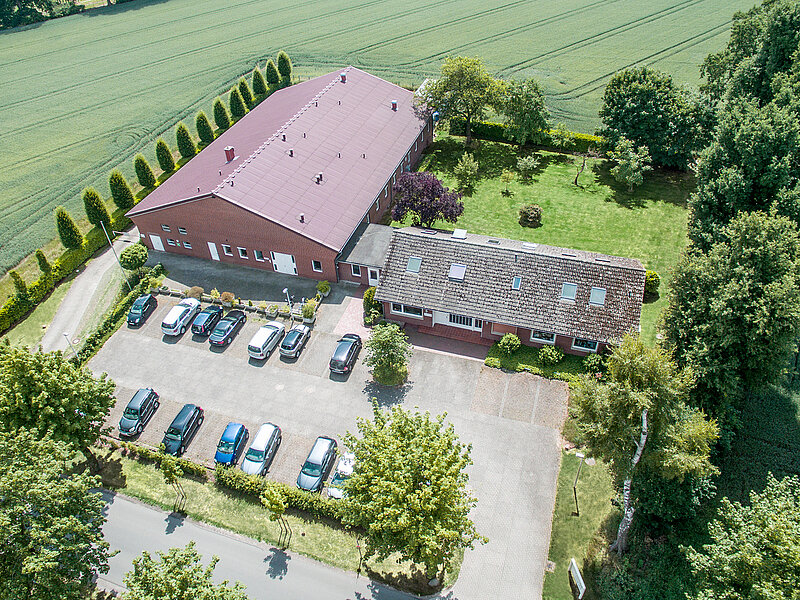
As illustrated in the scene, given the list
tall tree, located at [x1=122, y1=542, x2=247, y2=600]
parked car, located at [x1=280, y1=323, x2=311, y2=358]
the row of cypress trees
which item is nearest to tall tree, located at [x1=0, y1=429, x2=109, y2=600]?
tall tree, located at [x1=122, y1=542, x2=247, y2=600]

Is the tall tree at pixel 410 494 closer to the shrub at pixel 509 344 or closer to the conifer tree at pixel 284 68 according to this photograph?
the shrub at pixel 509 344

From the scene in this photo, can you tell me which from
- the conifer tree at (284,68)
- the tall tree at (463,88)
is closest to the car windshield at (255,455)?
the tall tree at (463,88)

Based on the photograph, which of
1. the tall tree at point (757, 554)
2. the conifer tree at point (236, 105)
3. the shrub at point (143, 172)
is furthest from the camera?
the conifer tree at point (236, 105)

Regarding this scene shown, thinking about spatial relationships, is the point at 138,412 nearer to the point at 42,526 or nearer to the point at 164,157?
the point at 42,526

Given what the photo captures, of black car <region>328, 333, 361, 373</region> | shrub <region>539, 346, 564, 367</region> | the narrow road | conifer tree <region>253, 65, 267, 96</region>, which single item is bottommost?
the narrow road

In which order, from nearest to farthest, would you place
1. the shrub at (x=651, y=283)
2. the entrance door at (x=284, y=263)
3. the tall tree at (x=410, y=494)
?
the tall tree at (x=410, y=494), the shrub at (x=651, y=283), the entrance door at (x=284, y=263)

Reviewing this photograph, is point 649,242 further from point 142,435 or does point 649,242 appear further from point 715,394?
point 142,435

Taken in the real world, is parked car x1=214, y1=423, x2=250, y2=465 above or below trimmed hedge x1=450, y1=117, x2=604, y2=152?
below

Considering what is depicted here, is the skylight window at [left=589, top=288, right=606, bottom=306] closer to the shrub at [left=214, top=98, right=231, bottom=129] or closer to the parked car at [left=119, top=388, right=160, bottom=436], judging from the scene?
the parked car at [left=119, top=388, right=160, bottom=436]
